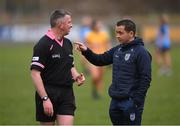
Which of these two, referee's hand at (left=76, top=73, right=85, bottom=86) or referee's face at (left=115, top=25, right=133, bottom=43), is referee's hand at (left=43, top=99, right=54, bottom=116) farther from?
referee's face at (left=115, top=25, right=133, bottom=43)

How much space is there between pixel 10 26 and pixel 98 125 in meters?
40.4

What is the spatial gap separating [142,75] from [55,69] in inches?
48.2

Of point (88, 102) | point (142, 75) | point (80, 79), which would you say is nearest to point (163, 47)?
point (88, 102)

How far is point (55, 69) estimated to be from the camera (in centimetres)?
865

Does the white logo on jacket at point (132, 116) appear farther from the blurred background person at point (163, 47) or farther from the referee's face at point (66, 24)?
the blurred background person at point (163, 47)

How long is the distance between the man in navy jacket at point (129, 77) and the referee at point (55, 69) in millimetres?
646

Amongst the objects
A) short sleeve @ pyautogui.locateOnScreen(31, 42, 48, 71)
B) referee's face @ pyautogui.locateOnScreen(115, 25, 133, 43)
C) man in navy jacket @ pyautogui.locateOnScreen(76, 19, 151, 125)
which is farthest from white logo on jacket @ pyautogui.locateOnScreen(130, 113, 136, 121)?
short sleeve @ pyautogui.locateOnScreen(31, 42, 48, 71)

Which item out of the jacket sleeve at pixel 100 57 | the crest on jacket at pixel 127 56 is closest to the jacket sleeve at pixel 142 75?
the crest on jacket at pixel 127 56

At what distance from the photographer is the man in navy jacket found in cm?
835

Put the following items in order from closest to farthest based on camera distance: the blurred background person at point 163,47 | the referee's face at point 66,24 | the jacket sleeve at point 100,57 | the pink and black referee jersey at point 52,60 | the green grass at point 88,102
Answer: the pink and black referee jersey at point 52,60
the referee's face at point 66,24
the jacket sleeve at point 100,57
the green grass at point 88,102
the blurred background person at point 163,47

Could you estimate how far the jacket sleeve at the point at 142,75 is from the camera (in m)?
8.30

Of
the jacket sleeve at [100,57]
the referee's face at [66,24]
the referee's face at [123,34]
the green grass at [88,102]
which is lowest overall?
the green grass at [88,102]

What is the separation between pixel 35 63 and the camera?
8.49m

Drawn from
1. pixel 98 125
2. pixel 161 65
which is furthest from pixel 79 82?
pixel 161 65
